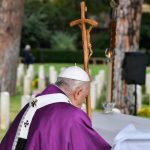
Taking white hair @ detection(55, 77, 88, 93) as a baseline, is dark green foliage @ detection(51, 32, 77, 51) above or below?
below

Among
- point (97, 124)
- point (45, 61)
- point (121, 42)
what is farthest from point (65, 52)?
point (97, 124)

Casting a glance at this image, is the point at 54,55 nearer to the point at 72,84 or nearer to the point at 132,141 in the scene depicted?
the point at 72,84

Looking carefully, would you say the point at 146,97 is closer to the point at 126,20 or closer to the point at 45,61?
the point at 126,20

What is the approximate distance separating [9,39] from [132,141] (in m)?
16.4

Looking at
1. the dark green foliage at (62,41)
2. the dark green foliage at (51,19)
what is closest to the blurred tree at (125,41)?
the dark green foliage at (51,19)

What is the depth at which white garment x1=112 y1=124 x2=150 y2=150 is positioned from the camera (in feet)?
17.4

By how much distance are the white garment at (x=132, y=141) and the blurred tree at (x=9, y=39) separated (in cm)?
1584

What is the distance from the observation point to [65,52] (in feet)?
170

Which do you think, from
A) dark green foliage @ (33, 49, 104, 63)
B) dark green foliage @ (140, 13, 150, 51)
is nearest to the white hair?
dark green foliage @ (33, 49, 104, 63)

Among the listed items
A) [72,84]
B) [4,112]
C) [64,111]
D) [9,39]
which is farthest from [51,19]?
[64,111]

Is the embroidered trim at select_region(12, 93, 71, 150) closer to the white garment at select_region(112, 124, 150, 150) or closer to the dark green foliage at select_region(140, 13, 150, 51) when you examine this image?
the white garment at select_region(112, 124, 150, 150)

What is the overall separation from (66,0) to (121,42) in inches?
1678

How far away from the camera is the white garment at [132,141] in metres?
5.30

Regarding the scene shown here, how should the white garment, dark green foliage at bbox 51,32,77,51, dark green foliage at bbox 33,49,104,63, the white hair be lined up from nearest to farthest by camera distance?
the white garment
the white hair
dark green foliage at bbox 33,49,104,63
dark green foliage at bbox 51,32,77,51
